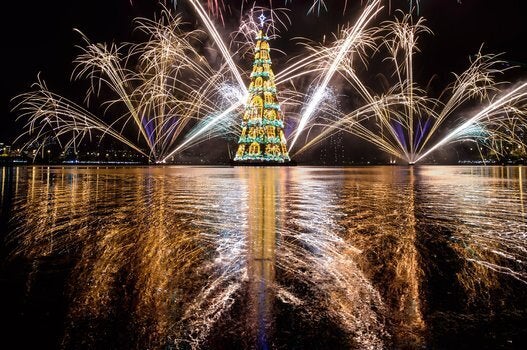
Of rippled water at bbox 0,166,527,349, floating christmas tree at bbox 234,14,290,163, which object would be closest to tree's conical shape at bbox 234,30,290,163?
floating christmas tree at bbox 234,14,290,163

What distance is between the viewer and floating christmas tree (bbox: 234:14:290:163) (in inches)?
2318

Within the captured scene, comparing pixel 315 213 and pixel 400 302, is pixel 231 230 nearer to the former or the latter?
pixel 315 213

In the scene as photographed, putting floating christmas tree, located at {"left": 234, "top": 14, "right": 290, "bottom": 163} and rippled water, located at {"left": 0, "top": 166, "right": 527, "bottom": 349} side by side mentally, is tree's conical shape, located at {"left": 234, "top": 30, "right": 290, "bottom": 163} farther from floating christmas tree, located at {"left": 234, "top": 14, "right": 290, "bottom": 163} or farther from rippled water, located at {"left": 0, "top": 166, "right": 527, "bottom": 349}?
rippled water, located at {"left": 0, "top": 166, "right": 527, "bottom": 349}

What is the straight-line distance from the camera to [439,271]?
4.97 m

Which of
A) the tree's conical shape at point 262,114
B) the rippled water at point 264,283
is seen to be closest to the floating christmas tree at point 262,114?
the tree's conical shape at point 262,114

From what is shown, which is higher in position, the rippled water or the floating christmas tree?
the floating christmas tree

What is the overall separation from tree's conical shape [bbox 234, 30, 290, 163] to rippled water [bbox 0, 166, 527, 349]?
5086 cm

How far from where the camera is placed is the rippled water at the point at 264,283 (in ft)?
10.2

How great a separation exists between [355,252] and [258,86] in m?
55.1

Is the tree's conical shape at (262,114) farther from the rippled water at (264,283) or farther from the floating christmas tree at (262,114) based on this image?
the rippled water at (264,283)

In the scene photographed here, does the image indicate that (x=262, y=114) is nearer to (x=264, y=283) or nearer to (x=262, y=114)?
(x=262, y=114)

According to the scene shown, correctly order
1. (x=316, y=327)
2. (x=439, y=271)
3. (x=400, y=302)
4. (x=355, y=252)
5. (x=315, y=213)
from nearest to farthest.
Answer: (x=316, y=327)
(x=400, y=302)
(x=439, y=271)
(x=355, y=252)
(x=315, y=213)

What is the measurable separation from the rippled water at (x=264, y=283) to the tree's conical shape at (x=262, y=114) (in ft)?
→ 167

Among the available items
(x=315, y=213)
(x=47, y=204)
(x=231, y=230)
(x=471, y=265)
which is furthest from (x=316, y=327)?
(x=47, y=204)
